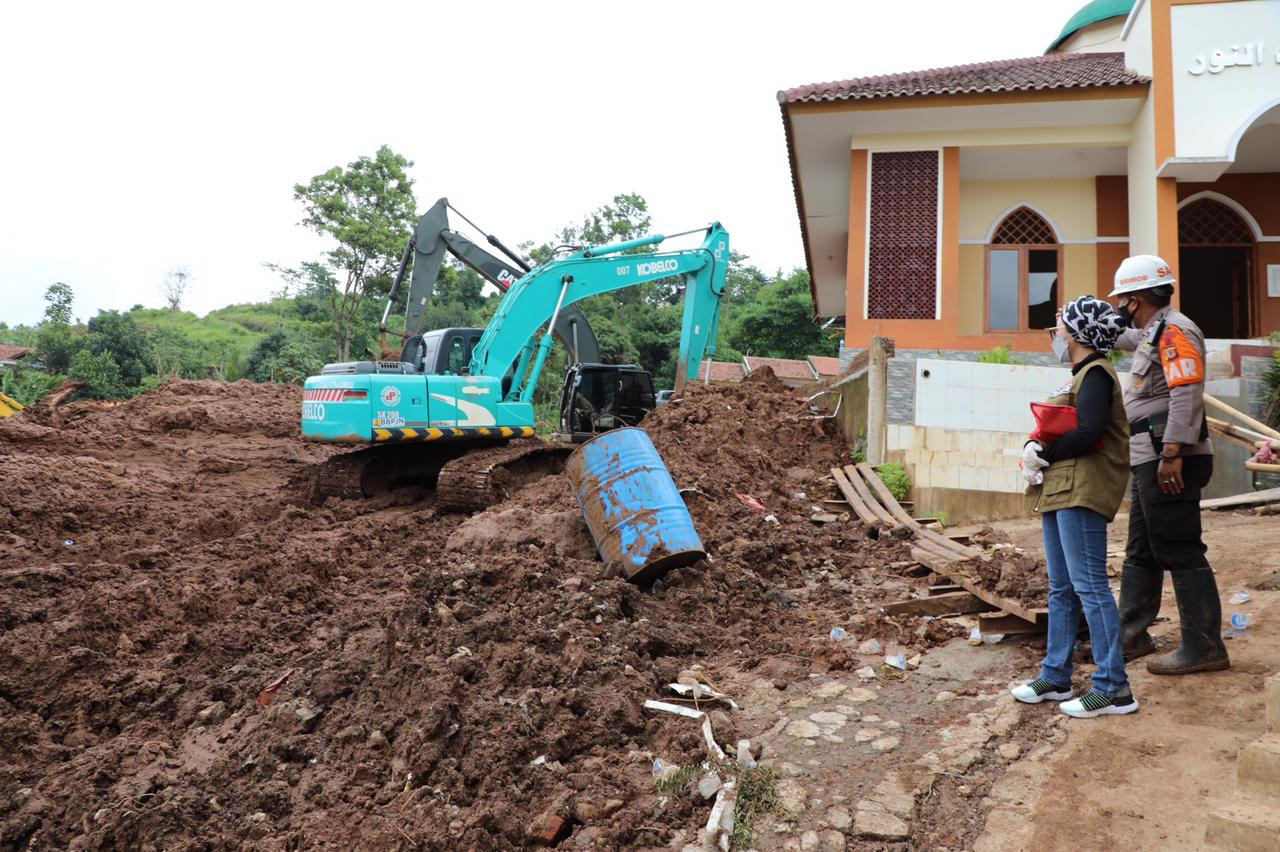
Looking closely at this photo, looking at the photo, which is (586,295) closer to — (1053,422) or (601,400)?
(601,400)

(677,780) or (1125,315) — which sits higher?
(1125,315)

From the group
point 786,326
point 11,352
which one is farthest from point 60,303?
point 786,326

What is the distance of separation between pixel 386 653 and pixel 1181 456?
3.80 m

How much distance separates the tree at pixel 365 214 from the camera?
2597 centimetres

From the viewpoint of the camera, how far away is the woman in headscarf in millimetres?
3498

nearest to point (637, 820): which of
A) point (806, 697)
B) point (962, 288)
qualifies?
point (806, 697)

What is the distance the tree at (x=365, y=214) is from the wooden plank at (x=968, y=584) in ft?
75.0

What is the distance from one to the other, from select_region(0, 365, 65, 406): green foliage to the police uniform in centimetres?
2128

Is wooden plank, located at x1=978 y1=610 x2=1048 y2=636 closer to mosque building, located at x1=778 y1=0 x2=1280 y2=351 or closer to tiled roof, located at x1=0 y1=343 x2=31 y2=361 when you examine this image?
mosque building, located at x1=778 y1=0 x2=1280 y2=351

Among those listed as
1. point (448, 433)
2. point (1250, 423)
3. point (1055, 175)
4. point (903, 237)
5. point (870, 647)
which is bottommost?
point (870, 647)

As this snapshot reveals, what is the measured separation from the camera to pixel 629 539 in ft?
18.7

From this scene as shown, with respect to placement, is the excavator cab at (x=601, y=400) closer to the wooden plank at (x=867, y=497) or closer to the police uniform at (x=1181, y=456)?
the wooden plank at (x=867, y=497)

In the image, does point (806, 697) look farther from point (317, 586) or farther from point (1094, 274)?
point (1094, 274)

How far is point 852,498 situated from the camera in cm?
841
